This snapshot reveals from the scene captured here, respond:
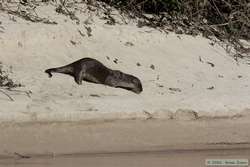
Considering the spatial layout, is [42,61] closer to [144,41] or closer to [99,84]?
[99,84]

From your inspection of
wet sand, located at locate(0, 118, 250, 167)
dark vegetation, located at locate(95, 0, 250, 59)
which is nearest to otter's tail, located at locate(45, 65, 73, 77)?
wet sand, located at locate(0, 118, 250, 167)

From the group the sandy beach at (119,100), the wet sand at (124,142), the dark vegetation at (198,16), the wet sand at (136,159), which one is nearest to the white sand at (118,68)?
the sandy beach at (119,100)

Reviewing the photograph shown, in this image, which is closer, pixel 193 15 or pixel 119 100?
pixel 119 100

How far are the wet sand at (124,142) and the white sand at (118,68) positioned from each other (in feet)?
0.70

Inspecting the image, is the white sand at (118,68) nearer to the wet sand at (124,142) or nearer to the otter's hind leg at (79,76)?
the otter's hind leg at (79,76)

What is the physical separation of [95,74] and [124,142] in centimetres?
204

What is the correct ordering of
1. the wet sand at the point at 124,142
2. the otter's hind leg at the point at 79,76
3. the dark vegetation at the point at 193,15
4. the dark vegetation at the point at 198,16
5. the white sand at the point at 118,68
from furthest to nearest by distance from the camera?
the dark vegetation at the point at 198,16 → the dark vegetation at the point at 193,15 → the otter's hind leg at the point at 79,76 → the white sand at the point at 118,68 → the wet sand at the point at 124,142

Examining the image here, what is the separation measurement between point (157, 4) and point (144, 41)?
129 cm

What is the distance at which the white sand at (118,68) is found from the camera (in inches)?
330

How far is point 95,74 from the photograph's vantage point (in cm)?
948

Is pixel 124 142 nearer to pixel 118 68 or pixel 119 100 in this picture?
pixel 119 100

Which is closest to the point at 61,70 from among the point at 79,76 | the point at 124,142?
the point at 79,76

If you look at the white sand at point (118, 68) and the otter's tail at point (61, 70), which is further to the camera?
the otter's tail at point (61, 70)

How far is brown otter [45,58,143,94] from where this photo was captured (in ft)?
30.5
